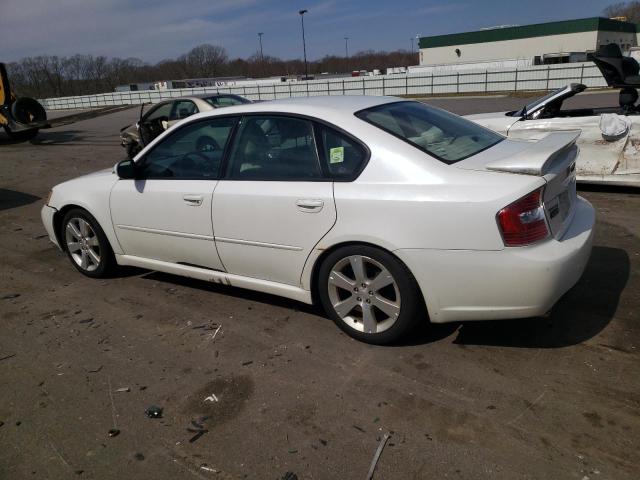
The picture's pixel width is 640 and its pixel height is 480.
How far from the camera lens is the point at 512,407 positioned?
2730 millimetres

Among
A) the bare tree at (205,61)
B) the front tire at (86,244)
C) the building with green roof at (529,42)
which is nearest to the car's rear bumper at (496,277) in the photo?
the front tire at (86,244)

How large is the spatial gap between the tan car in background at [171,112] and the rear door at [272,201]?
29.2 ft

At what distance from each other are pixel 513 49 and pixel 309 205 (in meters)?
73.5

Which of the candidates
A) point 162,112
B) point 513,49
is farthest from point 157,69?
point 162,112

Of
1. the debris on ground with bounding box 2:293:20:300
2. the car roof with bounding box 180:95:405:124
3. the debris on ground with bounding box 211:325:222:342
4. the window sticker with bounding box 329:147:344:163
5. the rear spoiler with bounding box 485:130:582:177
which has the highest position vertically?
the car roof with bounding box 180:95:405:124

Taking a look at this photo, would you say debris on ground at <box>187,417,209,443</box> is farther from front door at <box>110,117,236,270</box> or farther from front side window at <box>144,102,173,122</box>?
front side window at <box>144,102,173,122</box>

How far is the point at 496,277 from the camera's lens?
114 inches

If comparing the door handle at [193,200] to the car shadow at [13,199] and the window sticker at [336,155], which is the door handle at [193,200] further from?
the car shadow at [13,199]

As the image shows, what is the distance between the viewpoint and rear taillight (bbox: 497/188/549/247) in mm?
2828

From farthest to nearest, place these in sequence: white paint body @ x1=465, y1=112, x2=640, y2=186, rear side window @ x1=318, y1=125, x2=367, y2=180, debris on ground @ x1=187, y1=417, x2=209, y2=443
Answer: white paint body @ x1=465, y1=112, x2=640, y2=186
rear side window @ x1=318, y1=125, x2=367, y2=180
debris on ground @ x1=187, y1=417, x2=209, y2=443

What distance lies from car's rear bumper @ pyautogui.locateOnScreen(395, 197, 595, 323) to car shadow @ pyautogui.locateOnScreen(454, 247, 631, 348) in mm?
453

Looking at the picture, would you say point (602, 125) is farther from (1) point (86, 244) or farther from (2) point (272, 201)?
(1) point (86, 244)

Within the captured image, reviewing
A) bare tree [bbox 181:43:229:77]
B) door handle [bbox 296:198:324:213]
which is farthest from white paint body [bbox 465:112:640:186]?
bare tree [bbox 181:43:229:77]

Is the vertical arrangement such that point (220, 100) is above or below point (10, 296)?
above
